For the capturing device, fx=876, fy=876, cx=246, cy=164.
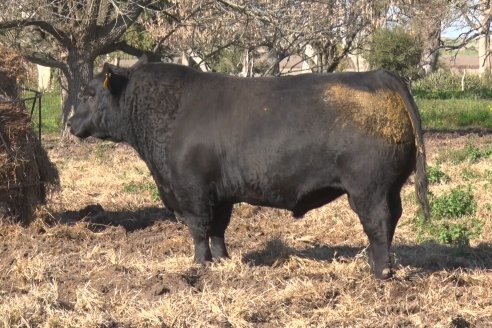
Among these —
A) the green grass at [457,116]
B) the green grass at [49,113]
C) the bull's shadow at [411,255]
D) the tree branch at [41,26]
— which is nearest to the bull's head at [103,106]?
the bull's shadow at [411,255]

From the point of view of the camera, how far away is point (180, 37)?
20547mm

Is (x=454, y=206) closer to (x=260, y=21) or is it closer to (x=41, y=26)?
(x=260, y=21)

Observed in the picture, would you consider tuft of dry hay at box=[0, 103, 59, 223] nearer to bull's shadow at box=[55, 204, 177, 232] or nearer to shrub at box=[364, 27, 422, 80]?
bull's shadow at box=[55, 204, 177, 232]

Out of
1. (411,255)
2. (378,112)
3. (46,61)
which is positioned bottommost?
(411,255)

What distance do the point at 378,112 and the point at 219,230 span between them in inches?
75.5

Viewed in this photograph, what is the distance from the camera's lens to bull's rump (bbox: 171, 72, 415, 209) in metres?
6.75

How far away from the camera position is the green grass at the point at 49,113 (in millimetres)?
21516

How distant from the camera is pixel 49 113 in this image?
2595 centimetres

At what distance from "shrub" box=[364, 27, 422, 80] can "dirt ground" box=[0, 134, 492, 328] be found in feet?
70.5

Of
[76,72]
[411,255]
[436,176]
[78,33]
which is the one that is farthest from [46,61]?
[411,255]

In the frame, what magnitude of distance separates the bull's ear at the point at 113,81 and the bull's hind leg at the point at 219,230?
1.45 meters

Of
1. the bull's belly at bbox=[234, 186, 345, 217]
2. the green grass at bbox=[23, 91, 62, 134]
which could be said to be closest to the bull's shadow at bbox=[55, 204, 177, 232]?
the bull's belly at bbox=[234, 186, 345, 217]

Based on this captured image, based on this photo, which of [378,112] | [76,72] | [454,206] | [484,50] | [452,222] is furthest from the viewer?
[484,50]

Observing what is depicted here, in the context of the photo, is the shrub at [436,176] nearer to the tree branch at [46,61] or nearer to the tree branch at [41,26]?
the tree branch at [41,26]
